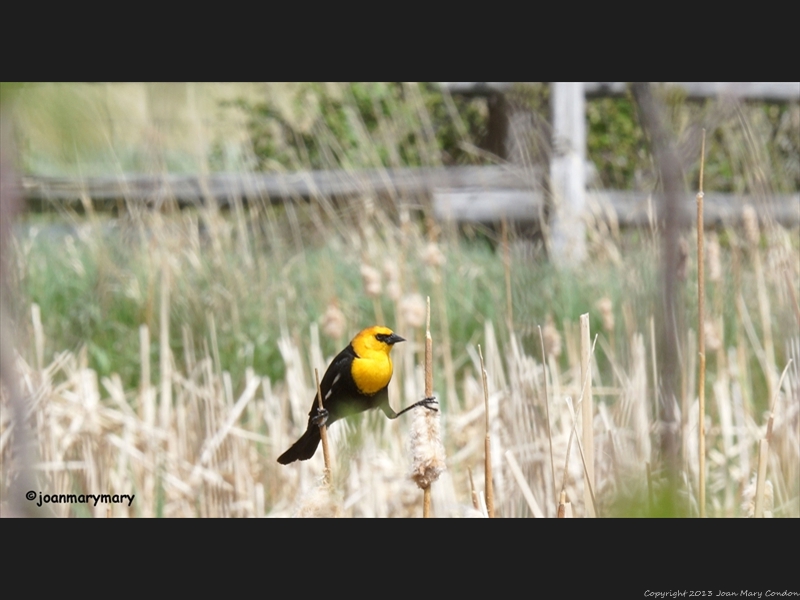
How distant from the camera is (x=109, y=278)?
187 centimetres

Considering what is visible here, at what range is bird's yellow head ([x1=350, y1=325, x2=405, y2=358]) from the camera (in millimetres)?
1054

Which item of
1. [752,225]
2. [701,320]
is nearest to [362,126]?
[752,225]

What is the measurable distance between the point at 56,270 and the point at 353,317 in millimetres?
772

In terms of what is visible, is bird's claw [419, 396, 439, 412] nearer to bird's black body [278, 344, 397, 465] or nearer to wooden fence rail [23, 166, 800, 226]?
bird's black body [278, 344, 397, 465]

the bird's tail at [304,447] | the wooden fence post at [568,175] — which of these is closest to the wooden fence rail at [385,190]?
the wooden fence post at [568,175]

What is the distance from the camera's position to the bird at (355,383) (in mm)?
1051

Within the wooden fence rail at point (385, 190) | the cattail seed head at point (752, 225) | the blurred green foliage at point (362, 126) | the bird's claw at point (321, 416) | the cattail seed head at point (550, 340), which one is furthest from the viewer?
the blurred green foliage at point (362, 126)

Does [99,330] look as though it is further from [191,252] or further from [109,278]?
[191,252]

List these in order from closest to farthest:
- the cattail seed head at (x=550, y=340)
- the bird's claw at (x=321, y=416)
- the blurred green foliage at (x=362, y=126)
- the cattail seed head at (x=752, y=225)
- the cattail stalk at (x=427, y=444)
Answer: the cattail stalk at (x=427, y=444) < the bird's claw at (x=321, y=416) < the cattail seed head at (x=550, y=340) < the cattail seed head at (x=752, y=225) < the blurred green foliage at (x=362, y=126)

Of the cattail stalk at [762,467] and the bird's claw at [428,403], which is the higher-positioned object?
the bird's claw at [428,403]

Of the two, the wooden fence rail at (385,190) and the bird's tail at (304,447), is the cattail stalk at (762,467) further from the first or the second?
the wooden fence rail at (385,190)

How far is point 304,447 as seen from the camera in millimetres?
1057

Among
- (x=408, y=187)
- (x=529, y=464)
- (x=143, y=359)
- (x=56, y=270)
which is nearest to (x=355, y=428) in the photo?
(x=529, y=464)

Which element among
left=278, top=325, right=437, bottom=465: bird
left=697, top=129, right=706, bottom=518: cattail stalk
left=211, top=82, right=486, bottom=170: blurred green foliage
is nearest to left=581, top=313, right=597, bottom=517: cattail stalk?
left=697, top=129, right=706, bottom=518: cattail stalk
